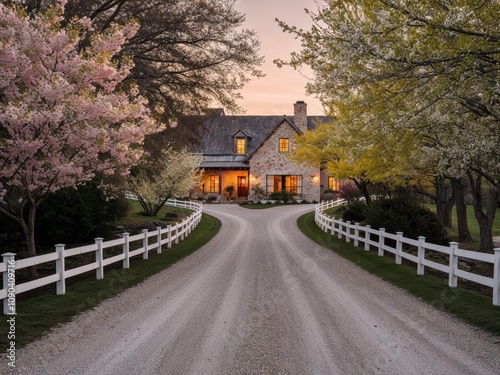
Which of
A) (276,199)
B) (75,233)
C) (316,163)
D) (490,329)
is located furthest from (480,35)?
(276,199)

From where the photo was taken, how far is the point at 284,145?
4184 cm

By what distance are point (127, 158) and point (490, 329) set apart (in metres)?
8.97

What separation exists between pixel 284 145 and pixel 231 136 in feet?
22.7

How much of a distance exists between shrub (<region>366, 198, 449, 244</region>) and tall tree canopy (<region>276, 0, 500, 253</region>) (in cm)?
393

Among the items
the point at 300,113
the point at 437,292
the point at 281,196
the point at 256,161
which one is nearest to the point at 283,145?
the point at 256,161

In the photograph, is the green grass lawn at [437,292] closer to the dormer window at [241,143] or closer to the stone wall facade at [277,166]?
the stone wall facade at [277,166]

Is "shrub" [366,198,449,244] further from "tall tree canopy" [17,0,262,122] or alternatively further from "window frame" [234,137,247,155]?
"window frame" [234,137,247,155]

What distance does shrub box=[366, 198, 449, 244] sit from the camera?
1609 cm

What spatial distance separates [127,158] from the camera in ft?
36.7

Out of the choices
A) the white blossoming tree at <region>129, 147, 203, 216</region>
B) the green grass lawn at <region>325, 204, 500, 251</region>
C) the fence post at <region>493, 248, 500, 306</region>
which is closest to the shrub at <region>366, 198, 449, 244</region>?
the green grass lawn at <region>325, 204, 500, 251</region>

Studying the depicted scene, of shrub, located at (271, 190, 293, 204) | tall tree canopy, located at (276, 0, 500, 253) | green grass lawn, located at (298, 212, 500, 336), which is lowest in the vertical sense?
green grass lawn, located at (298, 212, 500, 336)

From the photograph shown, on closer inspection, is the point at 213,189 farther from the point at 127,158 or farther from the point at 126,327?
the point at 126,327

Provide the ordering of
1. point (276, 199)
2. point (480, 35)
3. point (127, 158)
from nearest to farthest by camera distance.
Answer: point (480, 35)
point (127, 158)
point (276, 199)

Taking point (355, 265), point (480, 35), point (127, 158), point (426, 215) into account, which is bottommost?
point (355, 265)
